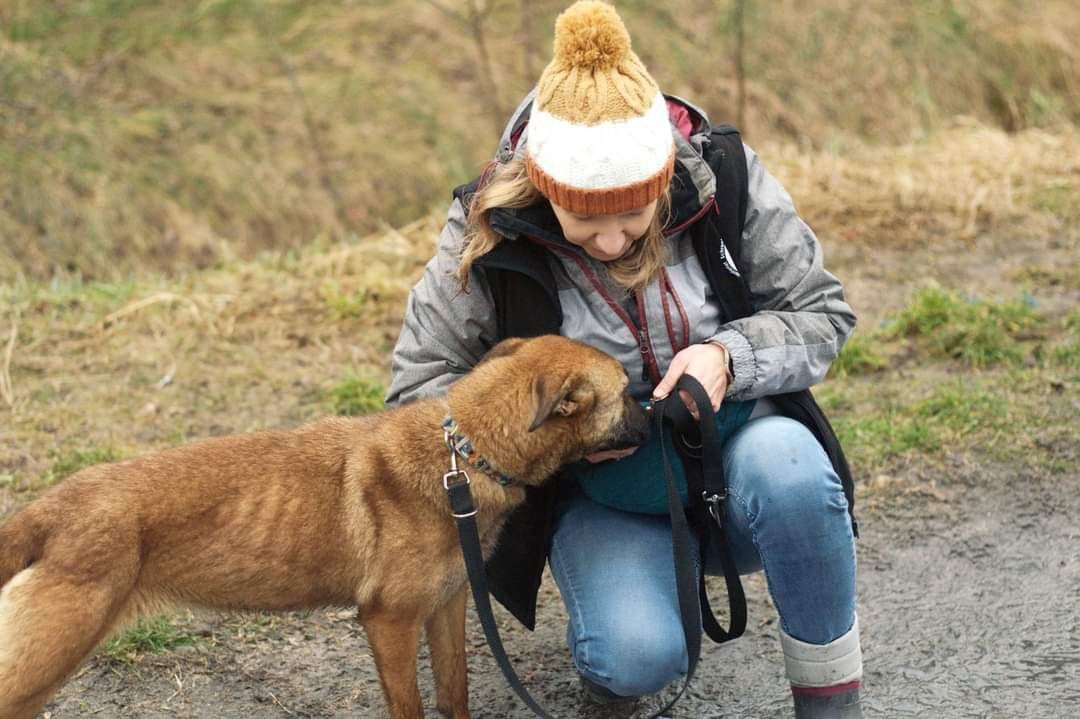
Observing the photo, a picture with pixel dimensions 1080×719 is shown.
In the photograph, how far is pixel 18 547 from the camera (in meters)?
3.28

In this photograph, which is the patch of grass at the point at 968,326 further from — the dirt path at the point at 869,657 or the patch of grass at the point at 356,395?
the patch of grass at the point at 356,395

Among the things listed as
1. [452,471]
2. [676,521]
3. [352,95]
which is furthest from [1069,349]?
[352,95]

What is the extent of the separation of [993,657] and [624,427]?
1465 millimetres

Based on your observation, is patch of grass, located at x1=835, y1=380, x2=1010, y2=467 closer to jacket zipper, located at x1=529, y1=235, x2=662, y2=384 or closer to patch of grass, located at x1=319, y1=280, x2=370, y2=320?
jacket zipper, located at x1=529, y1=235, x2=662, y2=384

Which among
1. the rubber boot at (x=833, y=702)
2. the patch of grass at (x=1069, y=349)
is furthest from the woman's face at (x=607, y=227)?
the patch of grass at (x=1069, y=349)

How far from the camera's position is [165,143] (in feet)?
30.4

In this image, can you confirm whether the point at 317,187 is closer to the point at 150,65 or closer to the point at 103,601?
the point at 150,65

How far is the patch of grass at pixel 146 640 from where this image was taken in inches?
Result: 163

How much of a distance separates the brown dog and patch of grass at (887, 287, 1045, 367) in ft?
9.95

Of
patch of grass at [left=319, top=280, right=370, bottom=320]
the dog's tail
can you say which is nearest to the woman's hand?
the dog's tail

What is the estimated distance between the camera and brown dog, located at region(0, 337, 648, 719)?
11.1 feet

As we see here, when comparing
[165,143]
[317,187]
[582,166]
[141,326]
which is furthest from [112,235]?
[582,166]

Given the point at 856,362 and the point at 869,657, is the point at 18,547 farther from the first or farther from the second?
the point at 856,362

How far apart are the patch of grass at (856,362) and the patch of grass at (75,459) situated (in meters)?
3.28
